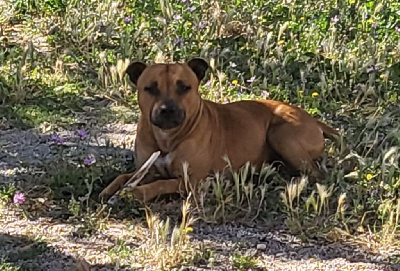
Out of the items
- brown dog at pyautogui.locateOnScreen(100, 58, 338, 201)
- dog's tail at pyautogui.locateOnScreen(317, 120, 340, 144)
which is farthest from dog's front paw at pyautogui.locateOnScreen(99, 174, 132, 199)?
dog's tail at pyautogui.locateOnScreen(317, 120, 340, 144)

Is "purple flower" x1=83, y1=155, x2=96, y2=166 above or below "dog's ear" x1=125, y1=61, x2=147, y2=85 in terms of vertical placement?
below

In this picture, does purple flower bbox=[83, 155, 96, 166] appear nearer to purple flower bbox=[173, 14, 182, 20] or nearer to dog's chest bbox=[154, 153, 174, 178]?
dog's chest bbox=[154, 153, 174, 178]

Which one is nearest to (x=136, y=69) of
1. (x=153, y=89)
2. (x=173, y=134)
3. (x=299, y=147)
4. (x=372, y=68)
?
(x=153, y=89)

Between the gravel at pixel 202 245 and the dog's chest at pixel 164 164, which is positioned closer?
the gravel at pixel 202 245

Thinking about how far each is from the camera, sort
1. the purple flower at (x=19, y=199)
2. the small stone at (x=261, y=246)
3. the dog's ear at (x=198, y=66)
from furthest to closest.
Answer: the dog's ear at (x=198, y=66), the purple flower at (x=19, y=199), the small stone at (x=261, y=246)

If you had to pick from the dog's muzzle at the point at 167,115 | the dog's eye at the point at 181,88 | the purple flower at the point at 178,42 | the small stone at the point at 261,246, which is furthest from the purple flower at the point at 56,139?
the purple flower at the point at 178,42

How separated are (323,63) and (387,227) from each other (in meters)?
2.99

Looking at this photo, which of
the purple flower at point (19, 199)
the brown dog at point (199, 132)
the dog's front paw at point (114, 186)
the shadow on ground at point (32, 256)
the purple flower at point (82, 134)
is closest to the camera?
the shadow on ground at point (32, 256)

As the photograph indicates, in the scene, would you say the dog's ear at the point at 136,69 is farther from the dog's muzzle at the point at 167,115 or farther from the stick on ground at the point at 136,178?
the stick on ground at the point at 136,178

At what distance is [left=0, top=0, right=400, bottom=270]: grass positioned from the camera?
5062mm

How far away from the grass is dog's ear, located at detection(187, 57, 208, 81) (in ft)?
2.44

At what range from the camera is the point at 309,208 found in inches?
201

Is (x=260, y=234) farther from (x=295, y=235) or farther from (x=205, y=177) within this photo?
(x=205, y=177)

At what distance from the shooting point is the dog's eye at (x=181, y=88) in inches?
215
